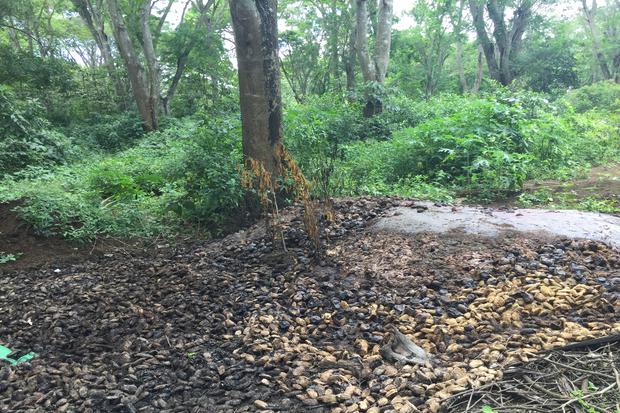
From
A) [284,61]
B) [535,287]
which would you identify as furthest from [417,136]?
[284,61]

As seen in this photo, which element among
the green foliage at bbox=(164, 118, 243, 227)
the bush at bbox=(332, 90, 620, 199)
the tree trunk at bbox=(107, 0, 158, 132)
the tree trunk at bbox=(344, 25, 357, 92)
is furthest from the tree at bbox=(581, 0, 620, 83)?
the green foliage at bbox=(164, 118, 243, 227)

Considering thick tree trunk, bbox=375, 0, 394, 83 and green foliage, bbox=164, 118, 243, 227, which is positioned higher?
thick tree trunk, bbox=375, 0, 394, 83

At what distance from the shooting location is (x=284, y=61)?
2344 cm

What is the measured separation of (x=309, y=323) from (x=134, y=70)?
13.8 metres

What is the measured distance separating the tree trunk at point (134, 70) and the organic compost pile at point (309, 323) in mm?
11565

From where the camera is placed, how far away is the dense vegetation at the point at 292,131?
17.1ft

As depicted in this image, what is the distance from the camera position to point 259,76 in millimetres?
4730

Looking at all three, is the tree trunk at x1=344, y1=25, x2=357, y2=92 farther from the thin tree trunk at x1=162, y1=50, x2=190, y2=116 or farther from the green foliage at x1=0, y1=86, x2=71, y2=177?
the green foliage at x1=0, y1=86, x2=71, y2=177

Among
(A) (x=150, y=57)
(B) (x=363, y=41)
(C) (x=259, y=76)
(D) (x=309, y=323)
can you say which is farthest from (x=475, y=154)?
(A) (x=150, y=57)

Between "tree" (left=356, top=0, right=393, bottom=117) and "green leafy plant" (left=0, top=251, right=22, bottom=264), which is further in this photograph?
"tree" (left=356, top=0, right=393, bottom=117)

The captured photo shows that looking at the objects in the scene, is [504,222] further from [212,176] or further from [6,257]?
[6,257]

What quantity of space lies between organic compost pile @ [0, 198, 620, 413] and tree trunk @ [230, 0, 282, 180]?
4.14ft

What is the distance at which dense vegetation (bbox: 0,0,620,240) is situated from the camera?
5219 millimetres

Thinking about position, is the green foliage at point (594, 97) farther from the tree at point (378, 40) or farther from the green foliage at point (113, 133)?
the green foliage at point (113, 133)
